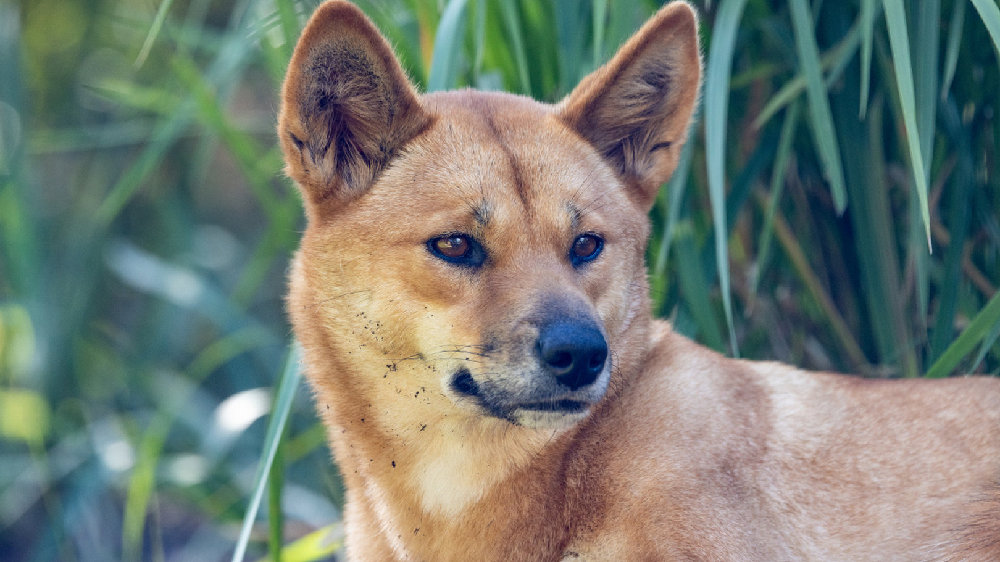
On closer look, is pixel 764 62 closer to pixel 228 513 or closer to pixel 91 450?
pixel 228 513

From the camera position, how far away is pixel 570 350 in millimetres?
1895

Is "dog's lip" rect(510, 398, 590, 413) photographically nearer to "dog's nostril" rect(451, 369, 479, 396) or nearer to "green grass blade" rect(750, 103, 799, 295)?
"dog's nostril" rect(451, 369, 479, 396)

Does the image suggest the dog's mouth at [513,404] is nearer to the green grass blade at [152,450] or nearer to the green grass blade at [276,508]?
the green grass blade at [276,508]

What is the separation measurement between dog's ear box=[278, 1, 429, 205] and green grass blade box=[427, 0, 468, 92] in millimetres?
339

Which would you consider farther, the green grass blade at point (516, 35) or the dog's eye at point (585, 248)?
the green grass blade at point (516, 35)

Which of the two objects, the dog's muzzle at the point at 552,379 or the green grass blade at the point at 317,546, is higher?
the dog's muzzle at the point at 552,379

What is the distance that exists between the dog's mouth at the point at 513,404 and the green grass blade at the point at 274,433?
0.54 metres

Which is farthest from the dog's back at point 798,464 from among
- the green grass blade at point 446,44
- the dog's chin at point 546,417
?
the green grass blade at point 446,44

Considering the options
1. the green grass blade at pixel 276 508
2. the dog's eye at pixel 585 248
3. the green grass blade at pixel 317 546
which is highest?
the dog's eye at pixel 585 248

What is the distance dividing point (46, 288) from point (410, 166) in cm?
323

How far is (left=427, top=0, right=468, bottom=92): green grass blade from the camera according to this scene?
8.43 feet

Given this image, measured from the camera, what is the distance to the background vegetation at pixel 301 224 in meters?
2.69

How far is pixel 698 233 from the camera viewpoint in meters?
3.14

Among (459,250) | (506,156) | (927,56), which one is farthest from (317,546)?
(927,56)
